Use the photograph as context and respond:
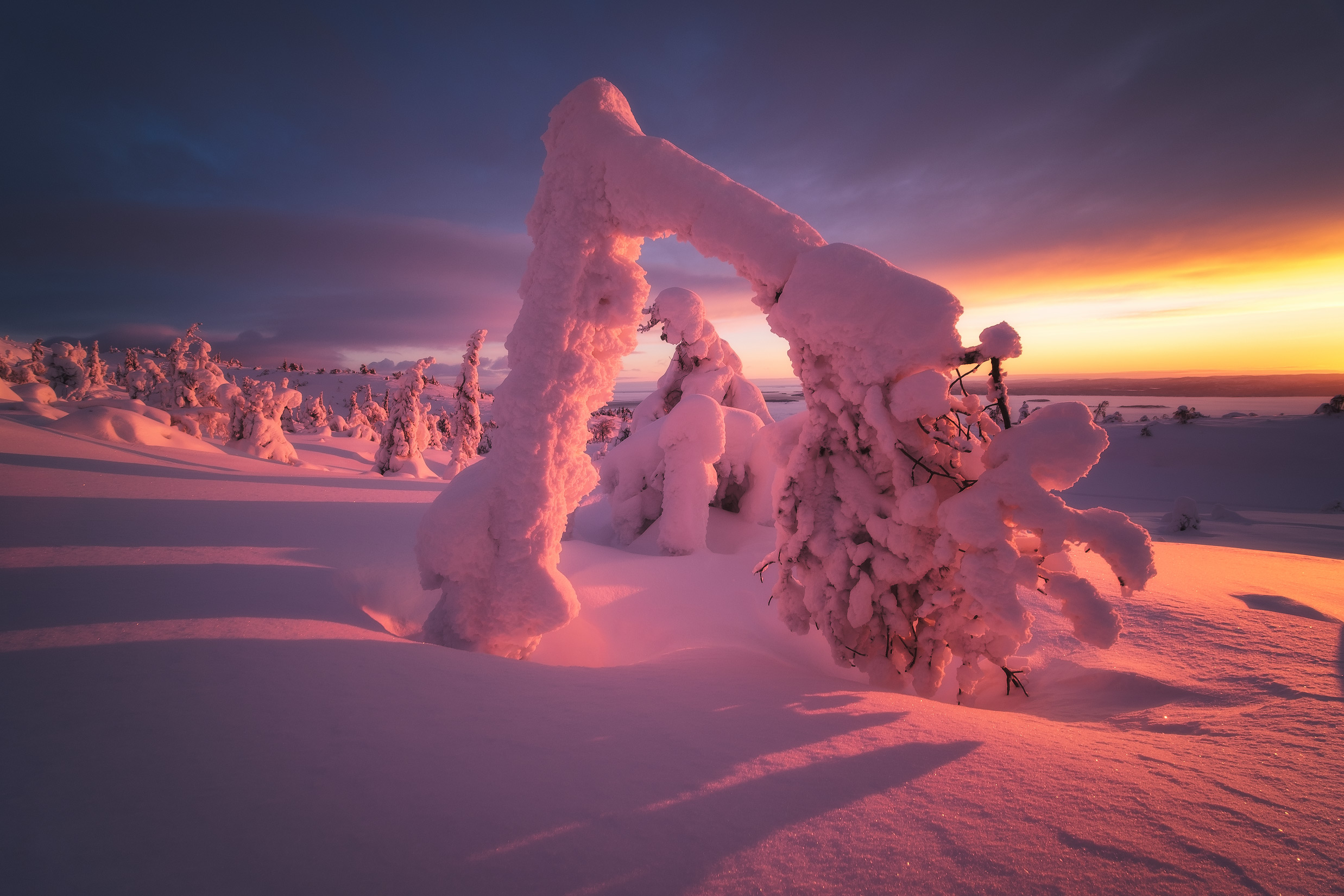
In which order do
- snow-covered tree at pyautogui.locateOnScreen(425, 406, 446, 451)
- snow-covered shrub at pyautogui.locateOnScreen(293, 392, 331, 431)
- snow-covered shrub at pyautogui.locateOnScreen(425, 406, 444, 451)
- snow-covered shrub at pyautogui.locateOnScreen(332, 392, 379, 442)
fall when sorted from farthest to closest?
snow-covered shrub at pyautogui.locateOnScreen(293, 392, 331, 431) → snow-covered shrub at pyautogui.locateOnScreen(425, 406, 444, 451) → snow-covered tree at pyautogui.locateOnScreen(425, 406, 446, 451) → snow-covered shrub at pyautogui.locateOnScreen(332, 392, 379, 442)

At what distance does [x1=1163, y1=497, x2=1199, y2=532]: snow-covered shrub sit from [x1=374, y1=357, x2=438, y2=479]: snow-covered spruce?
871 inches

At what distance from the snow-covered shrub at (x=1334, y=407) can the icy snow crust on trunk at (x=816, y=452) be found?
91.2 ft

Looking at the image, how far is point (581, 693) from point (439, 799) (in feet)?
2.91

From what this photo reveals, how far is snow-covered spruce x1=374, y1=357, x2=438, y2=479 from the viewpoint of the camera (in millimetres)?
18578

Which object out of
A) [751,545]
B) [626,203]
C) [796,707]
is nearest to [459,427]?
[751,545]

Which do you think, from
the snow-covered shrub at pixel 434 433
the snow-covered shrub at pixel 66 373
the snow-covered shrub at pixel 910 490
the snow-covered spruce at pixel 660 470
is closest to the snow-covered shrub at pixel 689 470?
the snow-covered spruce at pixel 660 470

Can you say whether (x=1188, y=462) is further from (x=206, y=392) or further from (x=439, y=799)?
(x=206, y=392)

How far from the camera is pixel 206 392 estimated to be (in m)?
20.0

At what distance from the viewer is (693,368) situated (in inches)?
421

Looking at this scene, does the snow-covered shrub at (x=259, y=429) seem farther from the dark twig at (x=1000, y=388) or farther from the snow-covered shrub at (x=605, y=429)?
the snow-covered shrub at (x=605, y=429)

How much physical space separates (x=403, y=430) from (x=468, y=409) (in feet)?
9.99

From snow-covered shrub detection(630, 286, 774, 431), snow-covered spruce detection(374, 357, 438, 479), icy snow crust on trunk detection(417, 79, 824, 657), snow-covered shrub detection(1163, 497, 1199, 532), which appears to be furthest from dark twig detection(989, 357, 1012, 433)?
snow-covered spruce detection(374, 357, 438, 479)

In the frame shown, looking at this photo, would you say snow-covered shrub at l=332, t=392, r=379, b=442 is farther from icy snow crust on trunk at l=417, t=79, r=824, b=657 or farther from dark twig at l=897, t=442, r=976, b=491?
dark twig at l=897, t=442, r=976, b=491

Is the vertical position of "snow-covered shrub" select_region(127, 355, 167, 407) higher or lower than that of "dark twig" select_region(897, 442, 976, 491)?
higher
